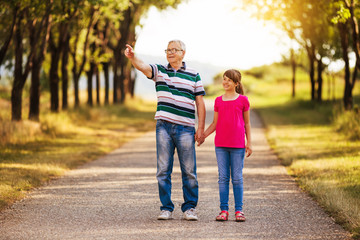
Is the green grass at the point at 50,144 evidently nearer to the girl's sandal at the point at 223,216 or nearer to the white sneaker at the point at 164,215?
the white sneaker at the point at 164,215

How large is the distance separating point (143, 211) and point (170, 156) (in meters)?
0.90

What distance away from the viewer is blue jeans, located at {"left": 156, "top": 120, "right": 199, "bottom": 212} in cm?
666

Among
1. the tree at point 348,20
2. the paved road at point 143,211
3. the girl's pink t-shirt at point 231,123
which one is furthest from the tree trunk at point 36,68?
the girl's pink t-shirt at point 231,123

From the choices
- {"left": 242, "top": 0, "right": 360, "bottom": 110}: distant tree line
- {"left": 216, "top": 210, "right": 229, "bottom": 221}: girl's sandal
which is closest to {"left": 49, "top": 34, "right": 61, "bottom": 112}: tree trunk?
{"left": 242, "top": 0, "right": 360, "bottom": 110}: distant tree line

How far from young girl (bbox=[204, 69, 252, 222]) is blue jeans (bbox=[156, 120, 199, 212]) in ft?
0.88

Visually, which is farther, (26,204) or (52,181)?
(52,181)

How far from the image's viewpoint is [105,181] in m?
9.60

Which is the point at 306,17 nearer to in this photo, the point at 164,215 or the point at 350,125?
the point at 350,125

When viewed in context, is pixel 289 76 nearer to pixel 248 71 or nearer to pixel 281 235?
pixel 248 71

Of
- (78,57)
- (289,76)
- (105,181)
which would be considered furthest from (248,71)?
(105,181)

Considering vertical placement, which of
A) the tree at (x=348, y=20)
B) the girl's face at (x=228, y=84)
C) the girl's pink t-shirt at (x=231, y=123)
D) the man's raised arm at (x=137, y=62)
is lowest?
the girl's pink t-shirt at (x=231, y=123)

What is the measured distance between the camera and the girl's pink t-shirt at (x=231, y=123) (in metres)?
6.66

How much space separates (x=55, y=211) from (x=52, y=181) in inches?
98.5

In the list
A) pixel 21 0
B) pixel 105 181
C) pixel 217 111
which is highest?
pixel 21 0
